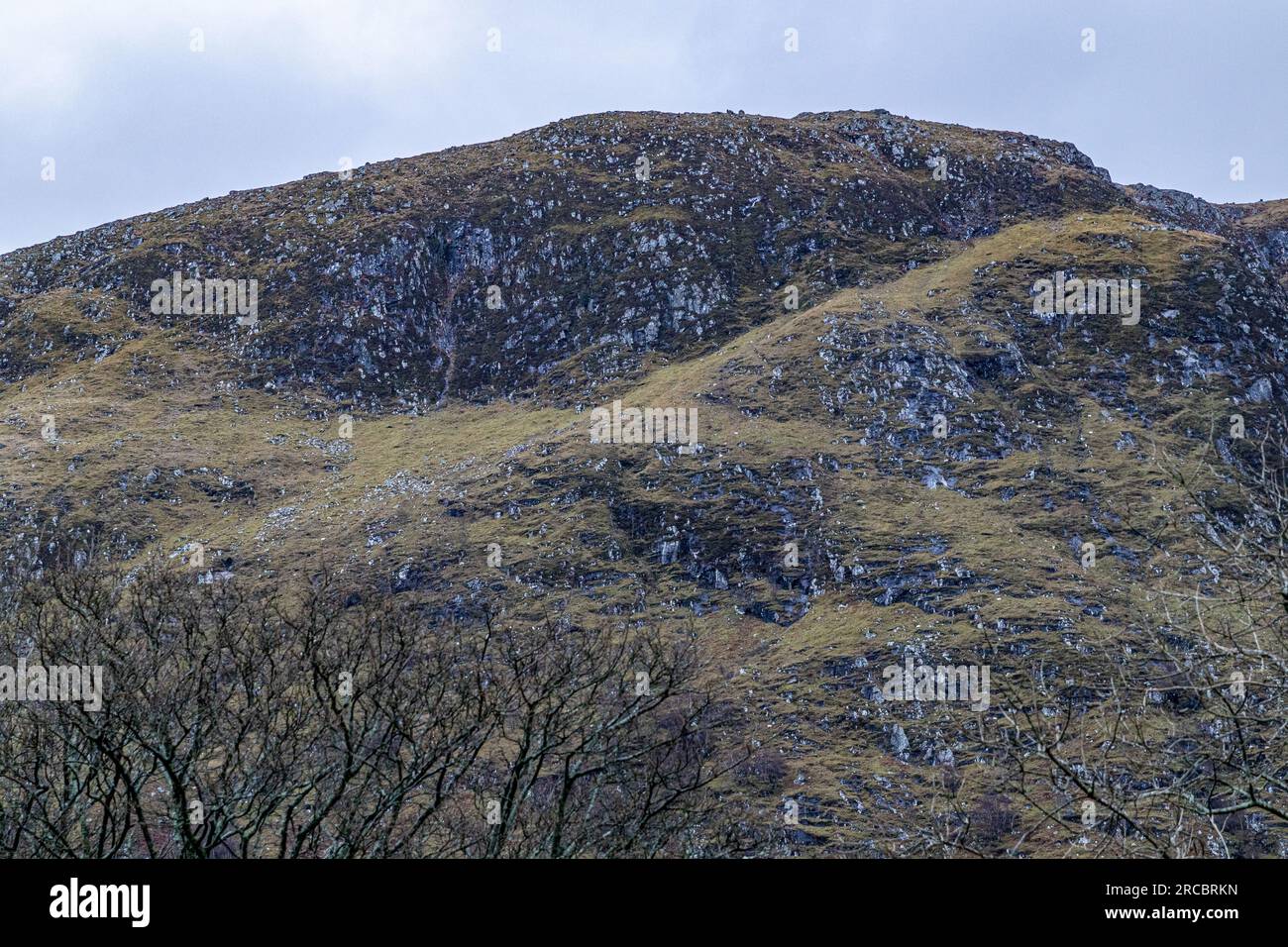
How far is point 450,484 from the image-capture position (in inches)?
6624

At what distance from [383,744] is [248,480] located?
15563cm

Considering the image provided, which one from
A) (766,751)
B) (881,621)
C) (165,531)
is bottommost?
(766,751)

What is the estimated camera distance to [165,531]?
155 m
